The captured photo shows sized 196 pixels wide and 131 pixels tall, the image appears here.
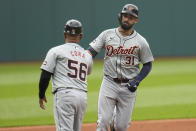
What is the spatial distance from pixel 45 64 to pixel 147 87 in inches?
297

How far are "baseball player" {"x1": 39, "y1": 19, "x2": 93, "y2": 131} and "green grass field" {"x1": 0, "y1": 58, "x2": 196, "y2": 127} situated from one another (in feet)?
10.7

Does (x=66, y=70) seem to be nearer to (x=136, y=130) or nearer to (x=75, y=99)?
(x=75, y=99)

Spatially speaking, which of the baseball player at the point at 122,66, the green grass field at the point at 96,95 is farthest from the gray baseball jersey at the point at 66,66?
the green grass field at the point at 96,95

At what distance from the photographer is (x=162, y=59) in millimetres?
18141

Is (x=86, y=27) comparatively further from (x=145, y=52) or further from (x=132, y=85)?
(x=132, y=85)

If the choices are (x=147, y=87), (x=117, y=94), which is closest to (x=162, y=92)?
(x=147, y=87)

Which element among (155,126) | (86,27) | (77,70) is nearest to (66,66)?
(77,70)

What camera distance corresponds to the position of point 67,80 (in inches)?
189

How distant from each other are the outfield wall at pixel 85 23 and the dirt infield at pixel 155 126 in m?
10.2

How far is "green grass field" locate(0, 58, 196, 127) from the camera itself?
27.9 feet

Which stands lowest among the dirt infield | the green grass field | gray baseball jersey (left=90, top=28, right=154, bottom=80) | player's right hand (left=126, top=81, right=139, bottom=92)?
the green grass field

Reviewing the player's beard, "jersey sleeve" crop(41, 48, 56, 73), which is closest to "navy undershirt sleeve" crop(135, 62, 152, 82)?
the player's beard

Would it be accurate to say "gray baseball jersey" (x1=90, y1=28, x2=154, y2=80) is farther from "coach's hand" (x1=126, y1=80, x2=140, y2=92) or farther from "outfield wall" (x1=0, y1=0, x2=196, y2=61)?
"outfield wall" (x1=0, y1=0, x2=196, y2=61)

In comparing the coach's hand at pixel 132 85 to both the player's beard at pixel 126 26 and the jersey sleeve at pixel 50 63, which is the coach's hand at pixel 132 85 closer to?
the player's beard at pixel 126 26
